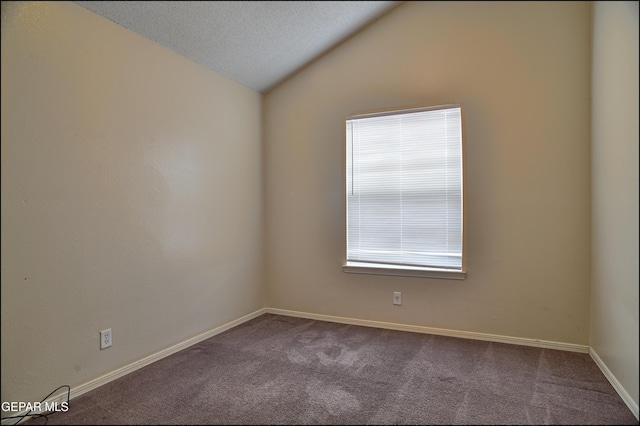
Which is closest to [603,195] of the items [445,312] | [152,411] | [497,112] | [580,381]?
[497,112]

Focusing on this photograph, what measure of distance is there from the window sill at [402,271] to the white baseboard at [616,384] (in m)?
1.01

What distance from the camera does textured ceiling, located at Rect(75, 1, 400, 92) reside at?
2.48 m

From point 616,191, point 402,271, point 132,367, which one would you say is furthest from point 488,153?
point 132,367

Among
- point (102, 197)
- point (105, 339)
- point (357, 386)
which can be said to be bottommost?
point (357, 386)

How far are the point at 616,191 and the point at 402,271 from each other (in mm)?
1640

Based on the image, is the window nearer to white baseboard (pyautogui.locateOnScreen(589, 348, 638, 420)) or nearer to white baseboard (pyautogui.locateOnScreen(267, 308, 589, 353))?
white baseboard (pyautogui.locateOnScreen(267, 308, 589, 353))

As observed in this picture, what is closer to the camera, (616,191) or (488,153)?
(616,191)

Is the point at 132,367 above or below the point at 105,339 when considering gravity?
below

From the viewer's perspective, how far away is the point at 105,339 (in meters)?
2.36

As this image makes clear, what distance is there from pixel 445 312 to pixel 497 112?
67.7 inches

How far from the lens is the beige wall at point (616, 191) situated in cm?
200

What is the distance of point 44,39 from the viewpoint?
81.0 inches

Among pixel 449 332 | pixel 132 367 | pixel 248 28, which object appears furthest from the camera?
pixel 449 332

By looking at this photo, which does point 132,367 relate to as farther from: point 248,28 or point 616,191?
point 616,191
